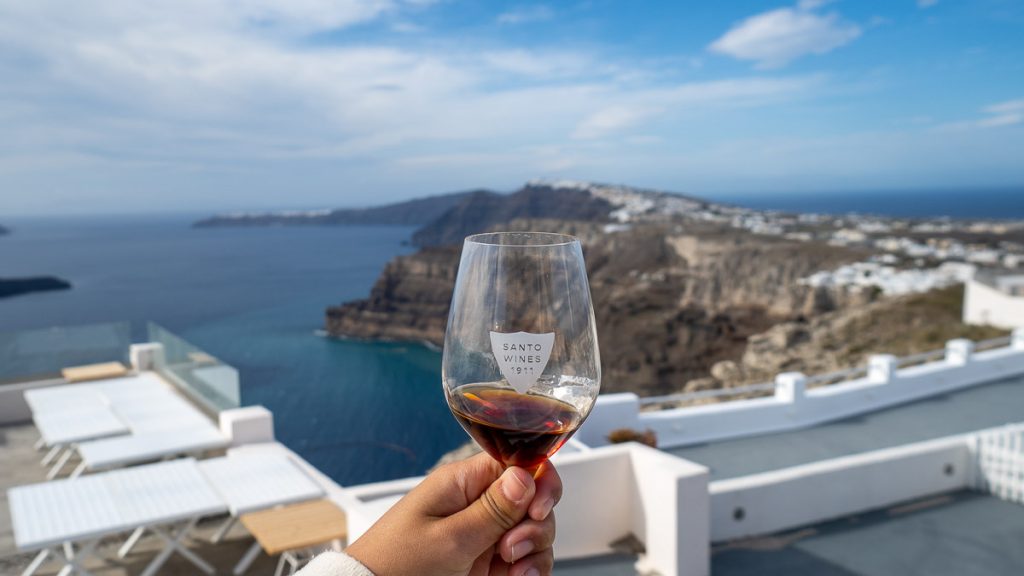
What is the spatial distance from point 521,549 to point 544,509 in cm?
5

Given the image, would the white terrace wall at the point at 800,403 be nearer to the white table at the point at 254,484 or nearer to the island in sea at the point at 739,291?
the white table at the point at 254,484

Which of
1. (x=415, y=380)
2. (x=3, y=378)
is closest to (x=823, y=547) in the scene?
(x=3, y=378)

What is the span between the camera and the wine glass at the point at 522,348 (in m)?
0.77

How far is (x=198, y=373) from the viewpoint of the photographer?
7055mm

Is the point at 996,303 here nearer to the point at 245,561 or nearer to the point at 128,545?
the point at 245,561

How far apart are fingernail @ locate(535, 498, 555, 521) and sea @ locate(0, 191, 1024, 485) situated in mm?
32667

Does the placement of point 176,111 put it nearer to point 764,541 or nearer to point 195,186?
point 195,186

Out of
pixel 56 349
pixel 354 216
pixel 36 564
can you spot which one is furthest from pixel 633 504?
pixel 354 216

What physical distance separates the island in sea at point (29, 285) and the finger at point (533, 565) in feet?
274

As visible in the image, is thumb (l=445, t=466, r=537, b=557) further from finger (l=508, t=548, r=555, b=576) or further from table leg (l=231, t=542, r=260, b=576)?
table leg (l=231, t=542, r=260, b=576)

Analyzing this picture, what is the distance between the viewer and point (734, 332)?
47.4 meters

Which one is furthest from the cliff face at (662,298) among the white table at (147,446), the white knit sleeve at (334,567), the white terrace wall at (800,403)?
the white knit sleeve at (334,567)

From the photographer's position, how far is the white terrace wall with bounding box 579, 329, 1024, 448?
5.98m

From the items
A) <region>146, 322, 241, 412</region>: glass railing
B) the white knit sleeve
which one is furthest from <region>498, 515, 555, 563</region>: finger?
<region>146, 322, 241, 412</region>: glass railing
